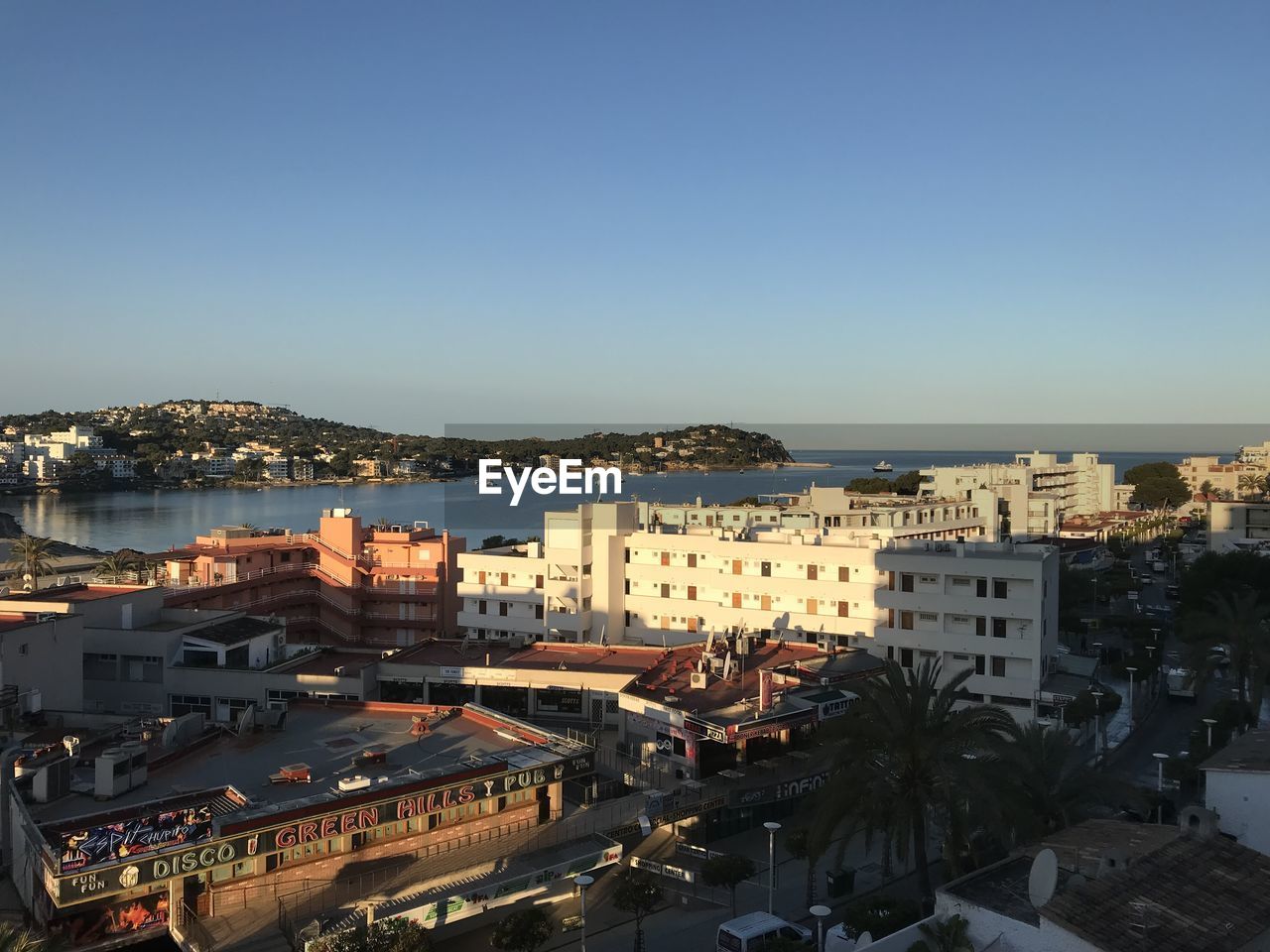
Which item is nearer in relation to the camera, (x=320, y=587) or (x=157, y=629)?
(x=157, y=629)

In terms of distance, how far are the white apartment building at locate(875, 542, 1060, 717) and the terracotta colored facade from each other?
77.3 ft

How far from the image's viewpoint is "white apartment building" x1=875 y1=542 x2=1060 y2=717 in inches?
1304

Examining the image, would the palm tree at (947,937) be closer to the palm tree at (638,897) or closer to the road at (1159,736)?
the palm tree at (638,897)

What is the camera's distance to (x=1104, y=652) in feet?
155

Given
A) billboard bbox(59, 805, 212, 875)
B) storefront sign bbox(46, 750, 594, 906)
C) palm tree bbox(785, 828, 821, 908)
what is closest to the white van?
palm tree bbox(785, 828, 821, 908)

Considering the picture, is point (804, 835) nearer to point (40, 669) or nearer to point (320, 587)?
point (40, 669)

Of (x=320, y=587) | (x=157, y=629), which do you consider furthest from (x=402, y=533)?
(x=157, y=629)

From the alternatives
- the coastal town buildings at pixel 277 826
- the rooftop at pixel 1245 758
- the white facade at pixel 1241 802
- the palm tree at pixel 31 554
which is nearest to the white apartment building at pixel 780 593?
the rooftop at pixel 1245 758

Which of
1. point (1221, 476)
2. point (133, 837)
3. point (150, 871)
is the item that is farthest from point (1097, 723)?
point (1221, 476)

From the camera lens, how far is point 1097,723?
31703mm

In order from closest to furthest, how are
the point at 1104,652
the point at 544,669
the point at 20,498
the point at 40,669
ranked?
the point at 40,669 → the point at 544,669 → the point at 1104,652 → the point at 20,498

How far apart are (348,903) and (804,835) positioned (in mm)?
9831

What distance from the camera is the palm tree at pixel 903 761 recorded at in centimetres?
1781

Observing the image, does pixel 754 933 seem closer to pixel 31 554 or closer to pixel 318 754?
pixel 318 754
